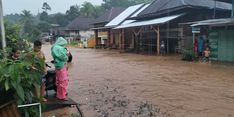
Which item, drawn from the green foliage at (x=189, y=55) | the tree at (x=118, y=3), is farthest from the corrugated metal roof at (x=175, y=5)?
the tree at (x=118, y=3)

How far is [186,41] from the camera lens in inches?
885

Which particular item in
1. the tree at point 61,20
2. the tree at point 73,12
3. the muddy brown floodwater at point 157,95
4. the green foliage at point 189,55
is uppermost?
the tree at point 73,12

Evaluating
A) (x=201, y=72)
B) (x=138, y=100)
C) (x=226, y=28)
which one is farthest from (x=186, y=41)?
(x=138, y=100)

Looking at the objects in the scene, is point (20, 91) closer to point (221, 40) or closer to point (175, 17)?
point (221, 40)

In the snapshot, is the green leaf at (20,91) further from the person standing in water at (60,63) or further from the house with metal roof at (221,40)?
the house with metal roof at (221,40)

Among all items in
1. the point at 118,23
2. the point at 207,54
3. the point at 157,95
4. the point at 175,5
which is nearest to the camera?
the point at 157,95

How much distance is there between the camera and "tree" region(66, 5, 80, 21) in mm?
84312

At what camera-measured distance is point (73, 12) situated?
3346 inches

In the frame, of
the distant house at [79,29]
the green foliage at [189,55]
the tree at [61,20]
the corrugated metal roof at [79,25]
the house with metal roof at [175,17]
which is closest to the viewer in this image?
the green foliage at [189,55]

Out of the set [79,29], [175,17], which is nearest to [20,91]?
[175,17]

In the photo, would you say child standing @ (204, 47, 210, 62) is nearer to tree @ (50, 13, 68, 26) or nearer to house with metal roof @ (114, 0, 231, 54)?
house with metal roof @ (114, 0, 231, 54)

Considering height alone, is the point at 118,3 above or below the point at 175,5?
above

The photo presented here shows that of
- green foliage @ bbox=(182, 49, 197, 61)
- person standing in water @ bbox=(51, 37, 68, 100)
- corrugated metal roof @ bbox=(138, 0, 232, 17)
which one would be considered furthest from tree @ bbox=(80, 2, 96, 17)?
person standing in water @ bbox=(51, 37, 68, 100)

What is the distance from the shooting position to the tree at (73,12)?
8431 cm
